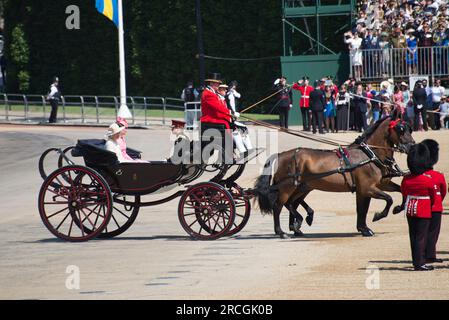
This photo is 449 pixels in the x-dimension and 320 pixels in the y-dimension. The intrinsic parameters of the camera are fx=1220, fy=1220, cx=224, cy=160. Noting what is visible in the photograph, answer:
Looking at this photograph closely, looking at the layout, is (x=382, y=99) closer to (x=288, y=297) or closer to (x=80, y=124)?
(x=80, y=124)

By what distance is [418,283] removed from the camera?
13211 millimetres

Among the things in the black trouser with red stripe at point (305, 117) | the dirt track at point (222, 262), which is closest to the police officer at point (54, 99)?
the black trouser with red stripe at point (305, 117)

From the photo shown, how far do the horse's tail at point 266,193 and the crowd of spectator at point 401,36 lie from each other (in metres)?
19.5

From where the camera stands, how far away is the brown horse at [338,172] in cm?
1748

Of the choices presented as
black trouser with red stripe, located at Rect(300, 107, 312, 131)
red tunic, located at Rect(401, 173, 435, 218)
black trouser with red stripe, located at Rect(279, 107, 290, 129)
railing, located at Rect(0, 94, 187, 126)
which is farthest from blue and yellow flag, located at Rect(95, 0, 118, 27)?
red tunic, located at Rect(401, 173, 435, 218)

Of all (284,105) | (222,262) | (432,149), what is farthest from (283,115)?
(432,149)

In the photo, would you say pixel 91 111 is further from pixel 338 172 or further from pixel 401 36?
pixel 338 172

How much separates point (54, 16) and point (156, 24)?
18.2 ft

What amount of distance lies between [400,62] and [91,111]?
11182 mm

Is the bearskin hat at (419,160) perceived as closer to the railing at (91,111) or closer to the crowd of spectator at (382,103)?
the crowd of spectator at (382,103)

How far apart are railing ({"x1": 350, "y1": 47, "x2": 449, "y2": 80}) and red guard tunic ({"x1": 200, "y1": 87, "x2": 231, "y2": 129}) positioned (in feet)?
64.3

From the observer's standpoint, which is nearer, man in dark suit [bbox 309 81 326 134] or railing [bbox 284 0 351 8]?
man in dark suit [bbox 309 81 326 134]

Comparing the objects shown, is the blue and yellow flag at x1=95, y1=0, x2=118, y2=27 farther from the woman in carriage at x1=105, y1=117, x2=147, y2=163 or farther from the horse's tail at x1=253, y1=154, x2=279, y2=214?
the horse's tail at x1=253, y1=154, x2=279, y2=214

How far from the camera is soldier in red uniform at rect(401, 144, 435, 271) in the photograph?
1393 centimetres
